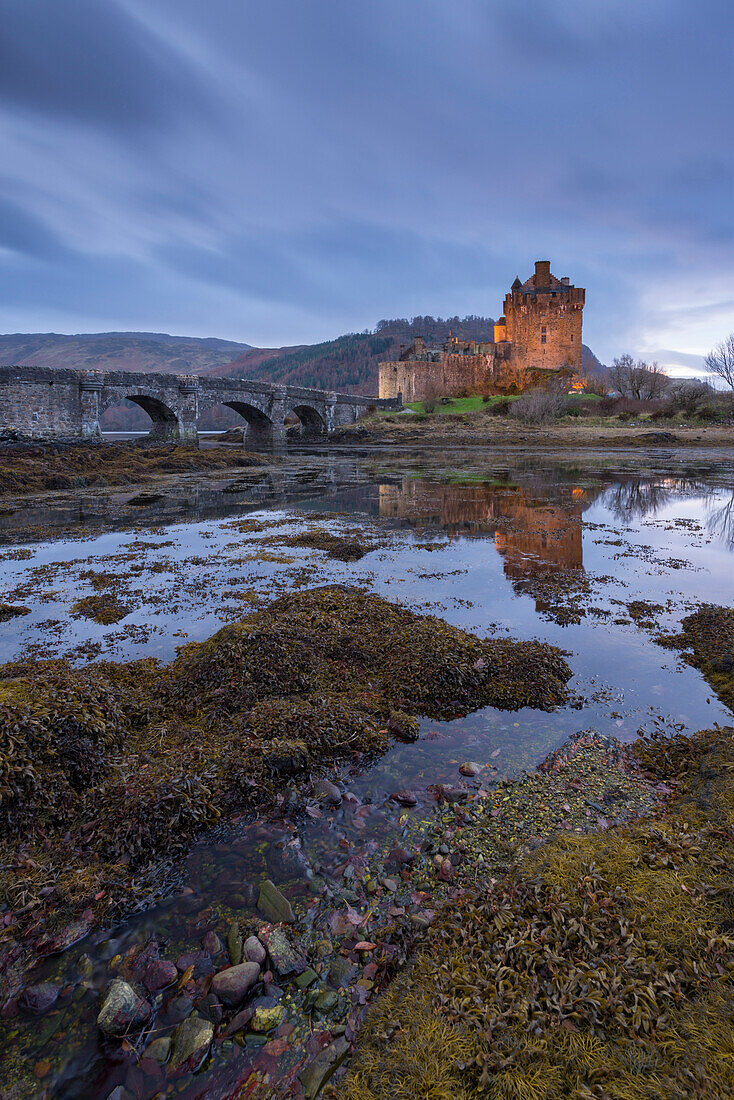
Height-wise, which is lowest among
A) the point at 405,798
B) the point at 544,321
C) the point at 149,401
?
the point at 405,798

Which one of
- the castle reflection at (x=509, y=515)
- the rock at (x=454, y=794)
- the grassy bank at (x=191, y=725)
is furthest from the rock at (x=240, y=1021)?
the castle reflection at (x=509, y=515)

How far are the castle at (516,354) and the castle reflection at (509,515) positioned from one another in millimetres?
60912

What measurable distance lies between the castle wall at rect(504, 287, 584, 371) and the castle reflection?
229 feet

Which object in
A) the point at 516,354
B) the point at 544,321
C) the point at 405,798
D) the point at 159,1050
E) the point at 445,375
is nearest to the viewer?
the point at 159,1050

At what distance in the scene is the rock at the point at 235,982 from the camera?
2.46m

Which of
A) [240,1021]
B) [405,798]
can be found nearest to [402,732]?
[405,798]

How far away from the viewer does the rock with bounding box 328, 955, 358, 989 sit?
100.0 inches

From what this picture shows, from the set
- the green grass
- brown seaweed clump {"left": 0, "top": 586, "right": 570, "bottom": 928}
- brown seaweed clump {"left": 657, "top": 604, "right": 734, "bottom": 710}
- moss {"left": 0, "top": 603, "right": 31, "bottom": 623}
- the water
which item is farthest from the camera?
the green grass

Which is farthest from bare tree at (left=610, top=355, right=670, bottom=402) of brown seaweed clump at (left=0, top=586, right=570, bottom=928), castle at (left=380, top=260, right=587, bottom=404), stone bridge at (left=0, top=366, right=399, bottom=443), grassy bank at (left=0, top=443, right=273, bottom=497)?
brown seaweed clump at (left=0, top=586, right=570, bottom=928)

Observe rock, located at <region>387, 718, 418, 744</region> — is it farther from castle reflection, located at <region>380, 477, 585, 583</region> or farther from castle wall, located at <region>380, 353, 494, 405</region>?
castle wall, located at <region>380, 353, 494, 405</region>

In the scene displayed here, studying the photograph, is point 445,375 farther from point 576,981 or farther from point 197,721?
point 576,981

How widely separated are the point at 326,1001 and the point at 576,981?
3.85 ft

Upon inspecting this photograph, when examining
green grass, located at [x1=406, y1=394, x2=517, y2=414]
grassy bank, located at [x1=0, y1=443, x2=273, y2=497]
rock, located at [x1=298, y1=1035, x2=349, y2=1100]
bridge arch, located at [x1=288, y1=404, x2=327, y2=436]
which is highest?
green grass, located at [x1=406, y1=394, x2=517, y2=414]

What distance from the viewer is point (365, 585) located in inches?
360
